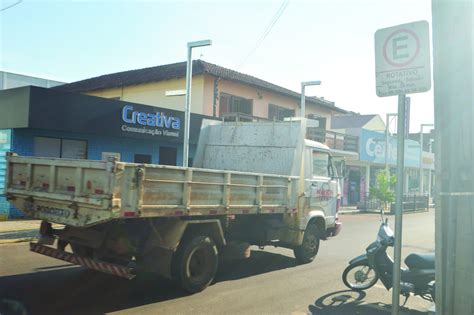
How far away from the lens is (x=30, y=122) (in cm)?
1341

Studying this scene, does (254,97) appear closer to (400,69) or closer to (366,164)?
(366,164)

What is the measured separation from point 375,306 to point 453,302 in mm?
3115

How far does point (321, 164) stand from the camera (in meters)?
9.45

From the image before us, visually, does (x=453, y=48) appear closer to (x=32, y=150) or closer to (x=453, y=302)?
(x=453, y=302)

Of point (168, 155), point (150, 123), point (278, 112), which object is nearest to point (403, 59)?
point (150, 123)

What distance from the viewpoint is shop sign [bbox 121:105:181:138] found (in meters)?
16.2

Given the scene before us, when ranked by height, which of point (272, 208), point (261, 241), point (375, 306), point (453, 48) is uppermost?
point (453, 48)

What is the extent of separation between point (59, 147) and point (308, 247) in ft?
33.3

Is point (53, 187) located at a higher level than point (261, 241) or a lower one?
higher

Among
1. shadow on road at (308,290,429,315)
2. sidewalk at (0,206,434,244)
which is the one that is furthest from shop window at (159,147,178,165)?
shadow on road at (308,290,429,315)

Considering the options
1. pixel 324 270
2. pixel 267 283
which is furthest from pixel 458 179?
pixel 324 270

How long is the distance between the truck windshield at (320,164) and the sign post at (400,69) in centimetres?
567

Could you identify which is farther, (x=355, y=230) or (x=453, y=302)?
(x=355, y=230)

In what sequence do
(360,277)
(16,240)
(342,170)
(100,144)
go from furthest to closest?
(100,144), (16,240), (342,170), (360,277)
